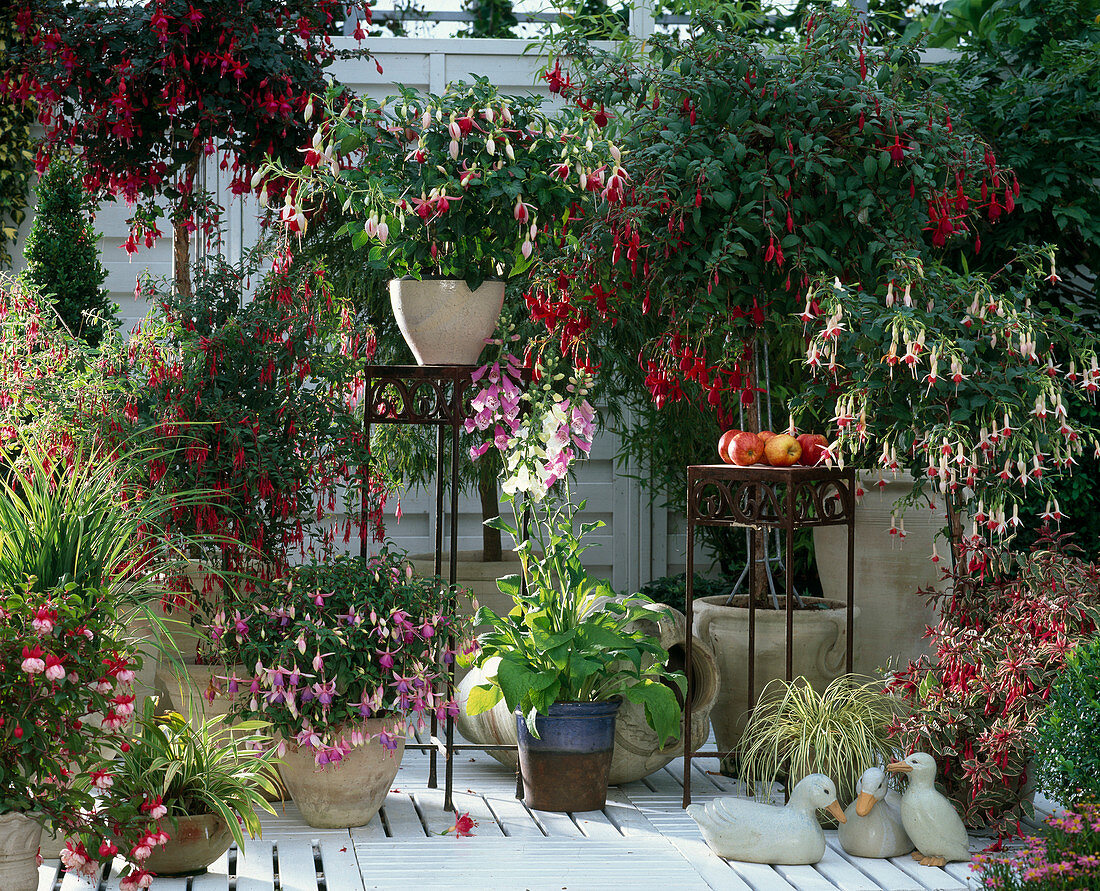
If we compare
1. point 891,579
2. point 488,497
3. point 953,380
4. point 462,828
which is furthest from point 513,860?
point 488,497

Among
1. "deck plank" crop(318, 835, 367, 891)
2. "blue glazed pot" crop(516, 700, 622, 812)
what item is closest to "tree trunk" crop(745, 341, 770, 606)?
"blue glazed pot" crop(516, 700, 622, 812)

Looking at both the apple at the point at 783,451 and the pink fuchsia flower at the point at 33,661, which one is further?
the apple at the point at 783,451

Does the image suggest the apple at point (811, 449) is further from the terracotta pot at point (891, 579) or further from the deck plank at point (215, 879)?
the deck plank at point (215, 879)

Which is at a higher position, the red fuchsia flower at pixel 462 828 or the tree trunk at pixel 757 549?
the tree trunk at pixel 757 549

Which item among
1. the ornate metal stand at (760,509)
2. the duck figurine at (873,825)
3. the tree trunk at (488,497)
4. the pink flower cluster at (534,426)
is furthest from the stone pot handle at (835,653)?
the tree trunk at (488,497)

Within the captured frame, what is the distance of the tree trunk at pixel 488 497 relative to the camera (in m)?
4.64

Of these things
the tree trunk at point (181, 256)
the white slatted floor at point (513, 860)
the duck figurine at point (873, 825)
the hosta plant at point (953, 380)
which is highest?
the tree trunk at point (181, 256)

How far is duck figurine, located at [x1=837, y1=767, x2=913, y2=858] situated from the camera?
2939 mm

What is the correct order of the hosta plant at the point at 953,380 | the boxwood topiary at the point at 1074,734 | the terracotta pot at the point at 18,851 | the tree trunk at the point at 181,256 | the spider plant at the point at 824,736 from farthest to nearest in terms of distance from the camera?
the tree trunk at the point at 181,256
the spider plant at the point at 824,736
the hosta plant at the point at 953,380
the boxwood topiary at the point at 1074,734
the terracotta pot at the point at 18,851

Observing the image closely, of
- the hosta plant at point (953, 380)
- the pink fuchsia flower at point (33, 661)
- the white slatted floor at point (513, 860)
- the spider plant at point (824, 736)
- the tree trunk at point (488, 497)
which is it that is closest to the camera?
the pink fuchsia flower at point (33, 661)

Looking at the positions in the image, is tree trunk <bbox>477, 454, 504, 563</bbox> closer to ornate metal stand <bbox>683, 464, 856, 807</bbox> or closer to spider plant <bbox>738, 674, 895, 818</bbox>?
ornate metal stand <bbox>683, 464, 856, 807</bbox>

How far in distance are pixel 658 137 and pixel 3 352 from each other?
2.00 meters

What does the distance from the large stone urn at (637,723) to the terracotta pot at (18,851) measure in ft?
4.08

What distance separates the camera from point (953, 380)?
287 centimetres
